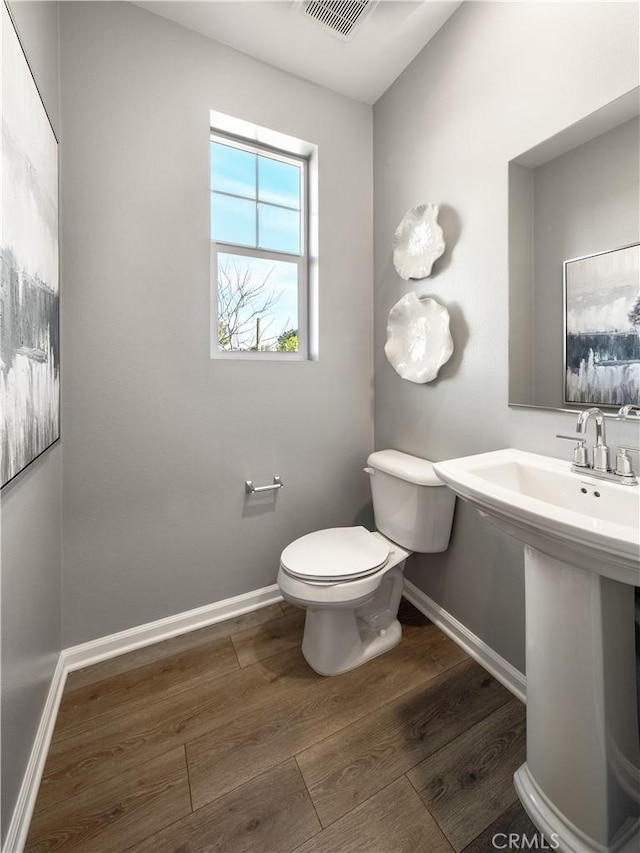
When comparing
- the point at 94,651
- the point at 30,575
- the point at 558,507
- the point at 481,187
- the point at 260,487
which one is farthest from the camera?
the point at 260,487

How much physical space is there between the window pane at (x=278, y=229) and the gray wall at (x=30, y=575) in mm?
862

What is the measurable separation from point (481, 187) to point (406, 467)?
1129 mm

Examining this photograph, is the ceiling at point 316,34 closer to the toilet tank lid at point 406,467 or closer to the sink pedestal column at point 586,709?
the toilet tank lid at point 406,467

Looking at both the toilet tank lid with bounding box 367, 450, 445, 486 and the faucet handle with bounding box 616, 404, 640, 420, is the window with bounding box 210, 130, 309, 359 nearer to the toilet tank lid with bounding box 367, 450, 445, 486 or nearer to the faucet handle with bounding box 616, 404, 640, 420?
the toilet tank lid with bounding box 367, 450, 445, 486

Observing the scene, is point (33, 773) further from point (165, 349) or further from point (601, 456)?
point (601, 456)

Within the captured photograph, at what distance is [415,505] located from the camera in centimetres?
152

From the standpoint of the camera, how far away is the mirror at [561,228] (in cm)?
98

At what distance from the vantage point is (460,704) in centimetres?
126

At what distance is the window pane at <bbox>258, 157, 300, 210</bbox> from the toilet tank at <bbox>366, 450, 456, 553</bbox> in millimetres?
1471

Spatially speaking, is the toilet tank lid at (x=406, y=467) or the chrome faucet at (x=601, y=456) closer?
the chrome faucet at (x=601, y=456)

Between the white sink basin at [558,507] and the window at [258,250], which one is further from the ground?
the window at [258,250]

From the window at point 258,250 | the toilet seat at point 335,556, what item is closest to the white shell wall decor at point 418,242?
the window at point 258,250

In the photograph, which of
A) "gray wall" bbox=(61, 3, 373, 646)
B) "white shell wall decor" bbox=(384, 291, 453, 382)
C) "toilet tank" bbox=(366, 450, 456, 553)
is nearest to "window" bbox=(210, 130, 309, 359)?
"gray wall" bbox=(61, 3, 373, 646)

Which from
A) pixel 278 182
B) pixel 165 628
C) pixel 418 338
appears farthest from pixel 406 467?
pixel 278 182
